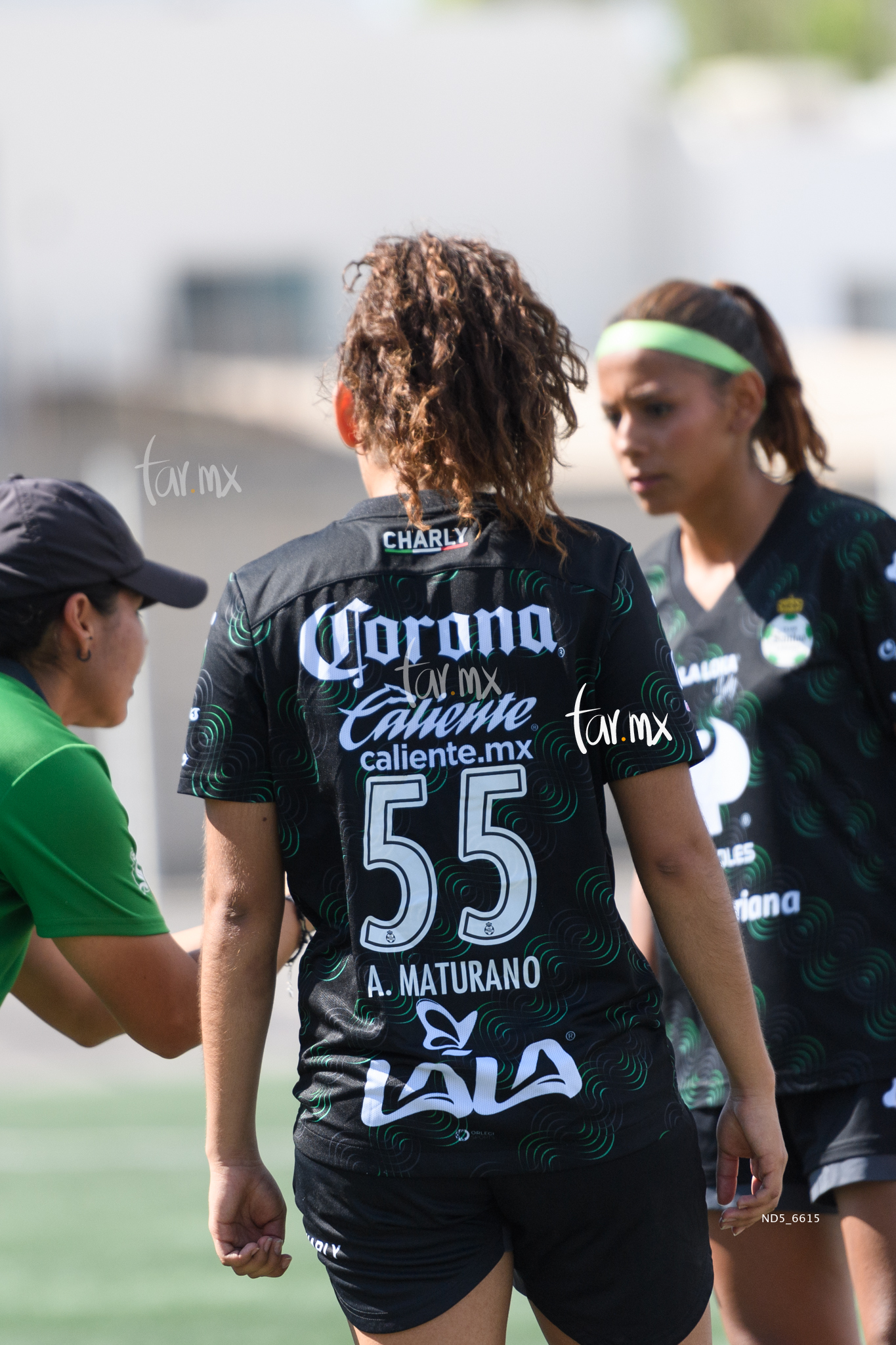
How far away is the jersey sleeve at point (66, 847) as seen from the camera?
2.27 meters

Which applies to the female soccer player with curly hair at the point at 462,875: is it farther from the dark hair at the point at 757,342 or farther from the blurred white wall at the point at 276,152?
the blurred white wall at the point at 276,152

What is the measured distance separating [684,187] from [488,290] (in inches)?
767

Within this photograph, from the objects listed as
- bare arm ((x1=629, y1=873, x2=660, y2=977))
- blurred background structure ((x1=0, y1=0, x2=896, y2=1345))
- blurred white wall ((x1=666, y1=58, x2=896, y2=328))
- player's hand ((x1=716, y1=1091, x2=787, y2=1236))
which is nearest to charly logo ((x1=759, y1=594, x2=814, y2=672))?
bare arm ((x1=629, y1=873, x2=660, y2=977))

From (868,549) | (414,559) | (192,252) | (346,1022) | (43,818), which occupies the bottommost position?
(346,1022)

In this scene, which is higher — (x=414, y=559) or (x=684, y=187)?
(x=684, y=187)

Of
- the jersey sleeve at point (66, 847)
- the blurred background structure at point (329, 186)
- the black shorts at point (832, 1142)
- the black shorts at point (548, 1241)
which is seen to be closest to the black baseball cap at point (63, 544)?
the jersey sleeve at point (66, 847)

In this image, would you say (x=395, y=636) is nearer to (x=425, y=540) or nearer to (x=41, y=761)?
(x=425, y=540)

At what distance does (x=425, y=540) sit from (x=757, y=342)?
139 cm

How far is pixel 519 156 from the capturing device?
20594 millimetres

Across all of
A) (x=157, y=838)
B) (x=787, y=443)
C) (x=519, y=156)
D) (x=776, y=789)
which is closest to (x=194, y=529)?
(x=787, y=443)

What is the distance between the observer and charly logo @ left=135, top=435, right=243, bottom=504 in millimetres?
2811

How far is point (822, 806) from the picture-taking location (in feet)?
9.04

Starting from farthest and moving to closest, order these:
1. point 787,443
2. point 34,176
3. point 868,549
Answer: point 34,176 < point 787,443 < point 868,549

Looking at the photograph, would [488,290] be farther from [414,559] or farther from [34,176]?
[34,176]
